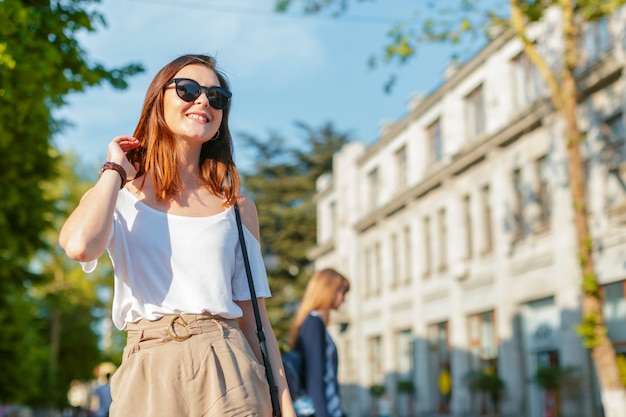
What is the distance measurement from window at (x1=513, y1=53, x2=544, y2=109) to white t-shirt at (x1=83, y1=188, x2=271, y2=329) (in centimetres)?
2417

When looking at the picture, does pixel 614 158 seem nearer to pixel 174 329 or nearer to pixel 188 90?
pixel 188 90

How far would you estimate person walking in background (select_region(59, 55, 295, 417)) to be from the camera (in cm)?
257

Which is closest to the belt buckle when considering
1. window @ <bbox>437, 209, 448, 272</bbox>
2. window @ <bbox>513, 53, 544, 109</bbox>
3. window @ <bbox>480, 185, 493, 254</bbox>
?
window @ <bbox>513, 53, 544, 109</bbox>

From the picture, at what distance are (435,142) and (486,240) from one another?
656cm

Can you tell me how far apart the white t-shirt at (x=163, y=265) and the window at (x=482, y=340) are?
87.0ft

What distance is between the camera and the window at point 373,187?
42781 mm

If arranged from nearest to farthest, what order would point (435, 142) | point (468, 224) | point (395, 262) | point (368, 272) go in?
point (468, 224) < point (435, 142) < point (395, 262) < point (368, 272)

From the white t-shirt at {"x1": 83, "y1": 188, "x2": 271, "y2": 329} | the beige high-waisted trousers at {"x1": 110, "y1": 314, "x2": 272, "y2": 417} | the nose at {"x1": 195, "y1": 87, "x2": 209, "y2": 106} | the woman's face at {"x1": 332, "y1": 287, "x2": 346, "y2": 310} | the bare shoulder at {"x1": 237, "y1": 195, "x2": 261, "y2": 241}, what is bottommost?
the beige high-waisted trousers at {"x1": 110, "y1": 314, "x2": 272, "y2": 417}

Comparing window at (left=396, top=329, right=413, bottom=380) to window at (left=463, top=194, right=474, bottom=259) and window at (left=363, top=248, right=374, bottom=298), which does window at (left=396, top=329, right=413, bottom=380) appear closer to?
window at (left=363, top=248, right=374, bottom=298)

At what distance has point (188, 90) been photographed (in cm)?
293

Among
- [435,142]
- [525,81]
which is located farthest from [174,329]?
[435,142]

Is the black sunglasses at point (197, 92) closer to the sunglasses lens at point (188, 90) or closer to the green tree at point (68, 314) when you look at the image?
the sunglasses lens at point (188, 90)

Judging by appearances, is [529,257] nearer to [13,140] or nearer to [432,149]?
[432,149]

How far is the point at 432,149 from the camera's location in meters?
35.5
